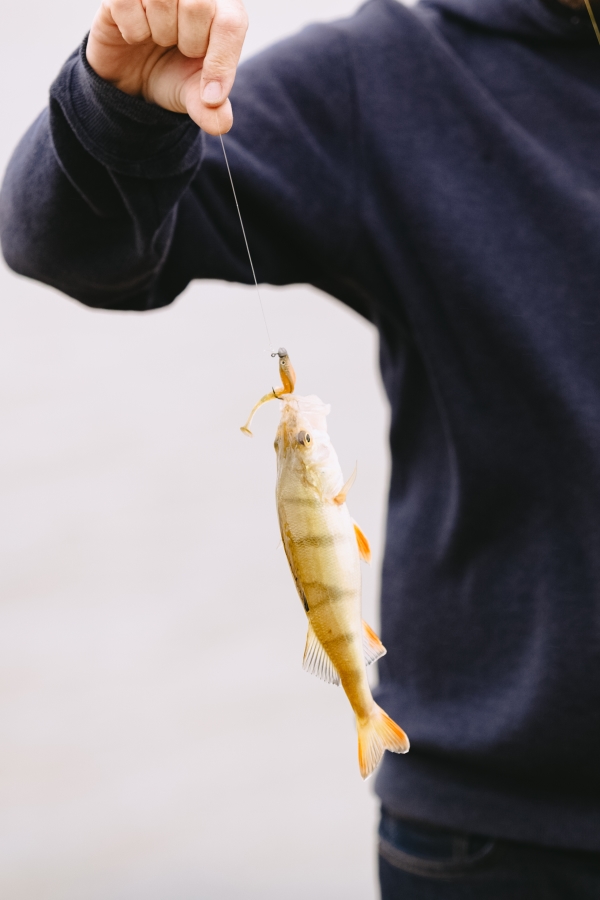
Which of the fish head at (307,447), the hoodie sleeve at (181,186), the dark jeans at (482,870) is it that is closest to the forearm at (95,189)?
the hoodie sleeve at (181,186)

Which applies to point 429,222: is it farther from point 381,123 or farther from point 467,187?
point 381,123

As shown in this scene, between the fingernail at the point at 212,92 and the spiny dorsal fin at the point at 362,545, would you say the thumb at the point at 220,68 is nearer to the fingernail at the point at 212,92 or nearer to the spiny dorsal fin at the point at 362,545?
the fingernail at the point at 212,92

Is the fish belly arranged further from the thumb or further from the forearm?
the forearm

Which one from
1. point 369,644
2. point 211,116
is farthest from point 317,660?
point 211,116

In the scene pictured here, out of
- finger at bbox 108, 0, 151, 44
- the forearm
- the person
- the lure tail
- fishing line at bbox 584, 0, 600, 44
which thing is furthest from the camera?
fishing line at bbox 584, 0, 600, 44

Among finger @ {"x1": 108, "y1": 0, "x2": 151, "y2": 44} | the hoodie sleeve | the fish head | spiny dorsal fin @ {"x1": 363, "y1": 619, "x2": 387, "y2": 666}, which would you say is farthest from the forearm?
spiny dorsal fin @ {"x1": 363, "y1": 619, "x2": 387, "y2": 666}

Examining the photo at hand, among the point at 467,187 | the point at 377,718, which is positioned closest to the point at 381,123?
the point at 467,187
